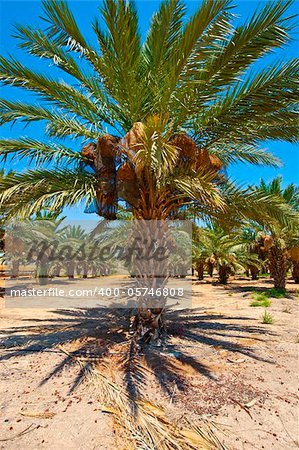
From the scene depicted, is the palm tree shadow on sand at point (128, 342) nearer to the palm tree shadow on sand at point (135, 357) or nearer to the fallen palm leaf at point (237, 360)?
the palm tree shadow on sand at point (135, 357)

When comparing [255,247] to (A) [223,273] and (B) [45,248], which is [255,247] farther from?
(B) [45,248]

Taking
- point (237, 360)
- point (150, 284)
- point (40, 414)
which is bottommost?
point (40, 414)

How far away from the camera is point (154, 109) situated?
6.10 m

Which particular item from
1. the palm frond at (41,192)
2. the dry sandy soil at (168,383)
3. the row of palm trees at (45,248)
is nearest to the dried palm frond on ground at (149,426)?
the dry sandy soil at (168,383)

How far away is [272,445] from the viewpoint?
3.03 metres

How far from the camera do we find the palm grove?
17.1ft

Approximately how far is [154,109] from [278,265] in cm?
1371

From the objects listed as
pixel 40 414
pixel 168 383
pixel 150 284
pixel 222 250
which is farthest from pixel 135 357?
pixel 222 250

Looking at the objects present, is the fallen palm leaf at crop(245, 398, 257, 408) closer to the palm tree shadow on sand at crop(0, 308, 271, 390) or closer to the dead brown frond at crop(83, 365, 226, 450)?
the dead brown frond at crop(83, 365, 226, 450)

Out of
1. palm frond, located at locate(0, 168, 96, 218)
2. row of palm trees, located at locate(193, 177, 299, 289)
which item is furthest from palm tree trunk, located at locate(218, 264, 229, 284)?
palm frond, located at locate(0, 168, 96, 218)

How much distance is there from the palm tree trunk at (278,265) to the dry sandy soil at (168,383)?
899 centimetres

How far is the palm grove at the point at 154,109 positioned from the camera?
205 inches

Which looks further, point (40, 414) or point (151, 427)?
point (40, 414)

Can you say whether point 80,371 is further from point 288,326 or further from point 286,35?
point 286,35
